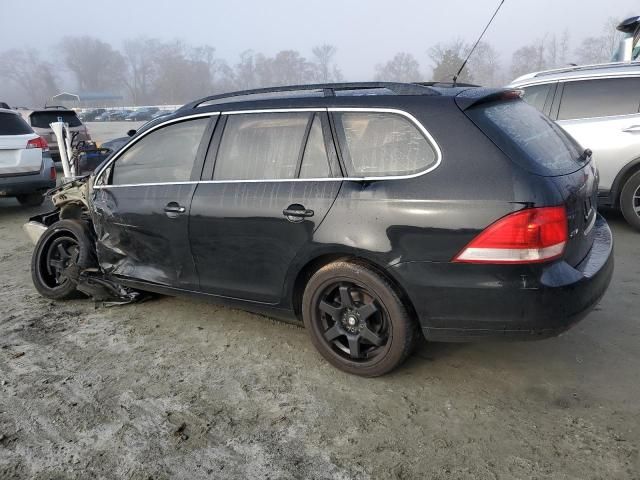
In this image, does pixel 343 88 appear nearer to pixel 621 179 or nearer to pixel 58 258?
pixel 58 258

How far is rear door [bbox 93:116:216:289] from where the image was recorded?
365cm

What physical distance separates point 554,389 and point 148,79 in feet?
439

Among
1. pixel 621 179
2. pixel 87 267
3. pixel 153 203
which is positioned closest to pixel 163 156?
A: pixel 153 203

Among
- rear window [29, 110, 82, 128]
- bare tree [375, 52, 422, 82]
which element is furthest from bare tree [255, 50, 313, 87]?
rear window [29, 110, 82, 128]

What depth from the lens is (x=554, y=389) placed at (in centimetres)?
298

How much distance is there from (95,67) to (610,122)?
139 metres

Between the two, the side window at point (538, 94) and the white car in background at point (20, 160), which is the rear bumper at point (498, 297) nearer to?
the side window at point (538, 94)

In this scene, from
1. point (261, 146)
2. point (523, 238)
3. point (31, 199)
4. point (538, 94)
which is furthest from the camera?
point (31, 199)

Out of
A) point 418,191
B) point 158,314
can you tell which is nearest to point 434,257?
point 418,191

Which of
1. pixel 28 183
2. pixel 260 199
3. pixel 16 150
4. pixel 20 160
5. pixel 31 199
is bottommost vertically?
pixel 31 199

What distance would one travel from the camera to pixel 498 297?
2627mm

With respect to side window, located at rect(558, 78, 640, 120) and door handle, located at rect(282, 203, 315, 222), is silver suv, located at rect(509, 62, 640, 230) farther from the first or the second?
door handle, located at rect(282, 203, 315, 222)

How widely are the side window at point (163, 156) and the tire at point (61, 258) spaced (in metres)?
0.73

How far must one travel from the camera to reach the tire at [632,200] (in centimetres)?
591
